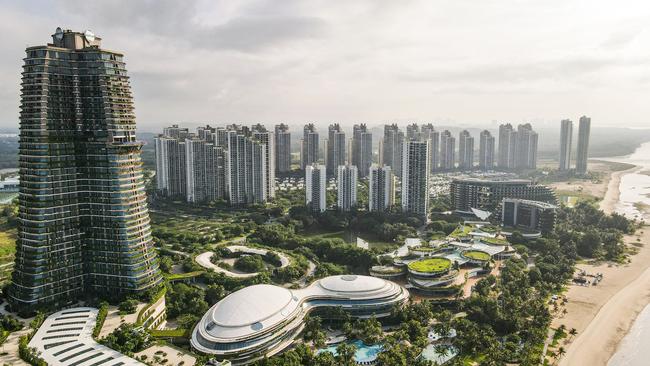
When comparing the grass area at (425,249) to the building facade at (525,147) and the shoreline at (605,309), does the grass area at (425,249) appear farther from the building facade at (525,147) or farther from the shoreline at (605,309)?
the building facade at (525,147)

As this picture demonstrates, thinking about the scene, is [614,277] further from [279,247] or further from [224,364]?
[224,364]

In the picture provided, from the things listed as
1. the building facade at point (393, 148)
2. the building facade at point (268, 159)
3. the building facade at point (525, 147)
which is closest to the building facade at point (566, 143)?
the building facade at point (525, 147)

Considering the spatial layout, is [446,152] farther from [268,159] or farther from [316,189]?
[316,189]

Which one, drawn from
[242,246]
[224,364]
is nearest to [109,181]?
[224,364]

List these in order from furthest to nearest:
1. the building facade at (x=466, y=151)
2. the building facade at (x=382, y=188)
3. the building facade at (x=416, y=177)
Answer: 1. the building facade at (x=466, y=151)
2. the building facade at (x=382, y=188)
3. the building facade at (x=416, y=177)

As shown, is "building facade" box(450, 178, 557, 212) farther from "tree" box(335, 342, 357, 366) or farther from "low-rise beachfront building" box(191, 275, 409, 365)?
"tree" box(335, 342, 357, 366)

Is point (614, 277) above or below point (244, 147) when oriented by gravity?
below

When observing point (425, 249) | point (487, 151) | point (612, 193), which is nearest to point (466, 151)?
point (487, 151)
